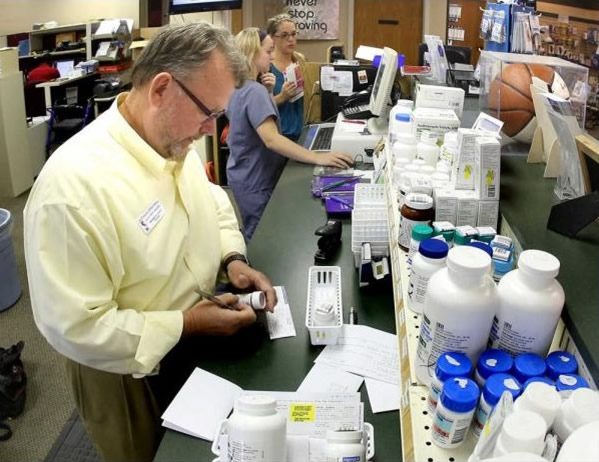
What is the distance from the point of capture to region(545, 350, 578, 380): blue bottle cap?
2.65 feet

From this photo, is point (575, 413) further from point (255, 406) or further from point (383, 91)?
point (383, 91)

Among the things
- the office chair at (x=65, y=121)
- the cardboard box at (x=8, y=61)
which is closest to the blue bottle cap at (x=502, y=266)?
the cardboard box at (x=8, y=61)

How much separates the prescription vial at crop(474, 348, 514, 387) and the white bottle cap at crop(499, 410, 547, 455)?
16 cm

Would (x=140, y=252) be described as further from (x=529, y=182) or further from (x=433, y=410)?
(x=529, y=182)

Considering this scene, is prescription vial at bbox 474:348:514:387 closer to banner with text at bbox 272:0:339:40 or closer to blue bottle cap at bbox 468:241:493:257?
blue bottle cap at bbox 468:241:493:257

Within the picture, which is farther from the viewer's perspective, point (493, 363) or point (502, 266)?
point (502, 266)

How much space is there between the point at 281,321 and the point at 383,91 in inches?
66.1

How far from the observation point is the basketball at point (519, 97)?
66.3 inches

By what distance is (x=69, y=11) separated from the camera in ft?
26.7

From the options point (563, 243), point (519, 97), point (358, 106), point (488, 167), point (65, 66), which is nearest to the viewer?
point (563, 243)

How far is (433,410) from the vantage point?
851 millimetres

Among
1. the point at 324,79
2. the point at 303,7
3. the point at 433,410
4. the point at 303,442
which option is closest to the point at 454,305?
the point at 433,410

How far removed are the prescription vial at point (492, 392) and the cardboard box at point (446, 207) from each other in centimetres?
62

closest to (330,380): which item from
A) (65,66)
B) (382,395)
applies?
(382,395)
